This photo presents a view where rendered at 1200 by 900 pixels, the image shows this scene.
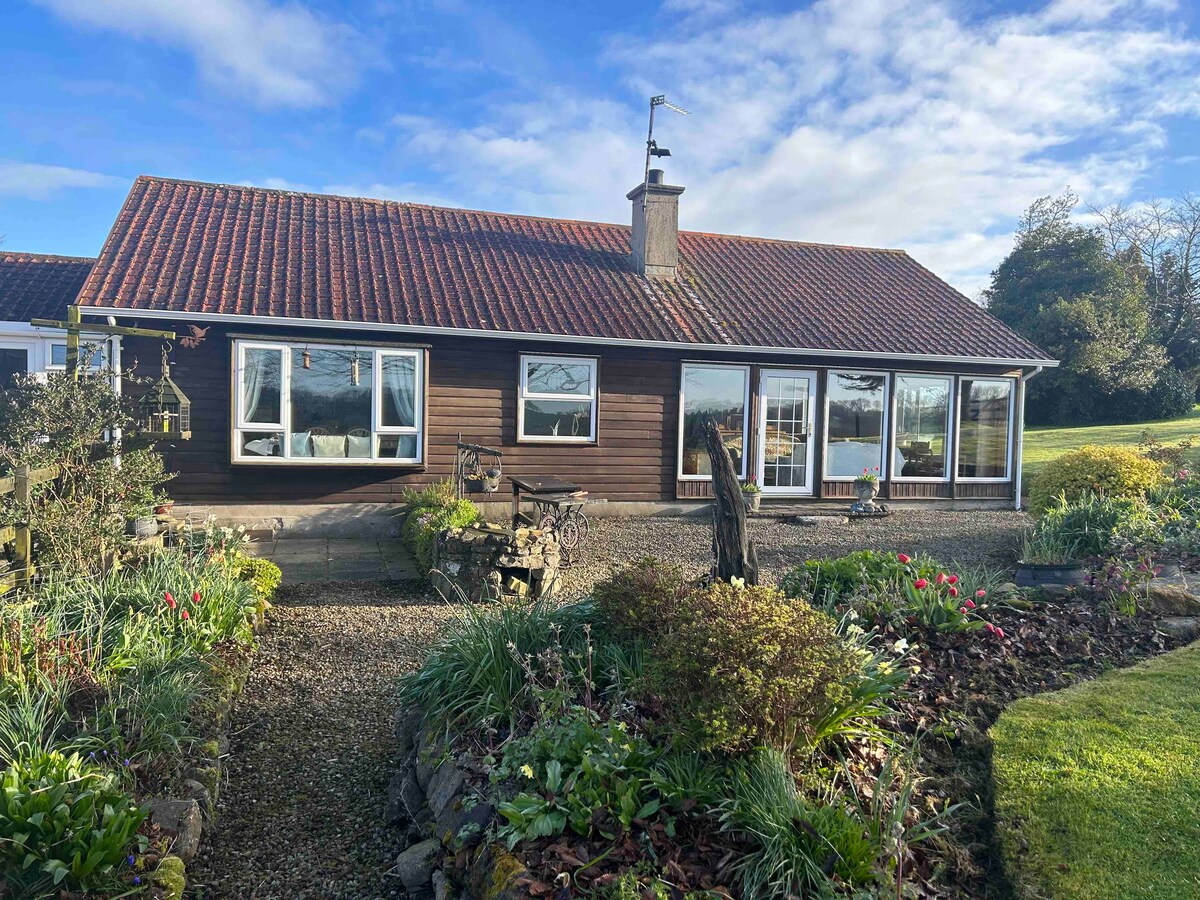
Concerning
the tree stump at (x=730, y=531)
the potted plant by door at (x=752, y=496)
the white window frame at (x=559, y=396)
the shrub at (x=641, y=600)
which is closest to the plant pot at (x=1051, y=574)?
the tree stump at (x=730, y=531)

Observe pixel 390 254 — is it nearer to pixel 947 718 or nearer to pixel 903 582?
pixel 903 582

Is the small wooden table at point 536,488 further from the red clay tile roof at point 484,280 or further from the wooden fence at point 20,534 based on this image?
the wooden fence at point 20,534

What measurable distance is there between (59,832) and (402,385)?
892 cm

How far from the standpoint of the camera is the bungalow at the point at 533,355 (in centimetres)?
1078

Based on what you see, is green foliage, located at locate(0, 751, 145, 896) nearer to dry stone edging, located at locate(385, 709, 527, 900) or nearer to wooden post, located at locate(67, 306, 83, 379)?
dry stone edging, located at locate(385, 709, 527, 900)

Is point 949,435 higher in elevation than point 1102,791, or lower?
higher

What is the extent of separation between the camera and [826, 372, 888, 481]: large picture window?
13633 millimetres

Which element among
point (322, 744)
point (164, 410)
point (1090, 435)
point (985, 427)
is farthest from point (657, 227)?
point (1090, 435)

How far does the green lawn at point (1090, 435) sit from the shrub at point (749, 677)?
54.7 ft

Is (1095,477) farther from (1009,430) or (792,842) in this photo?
(792,842)

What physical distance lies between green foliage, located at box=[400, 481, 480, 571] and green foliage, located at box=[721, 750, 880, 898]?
5453mm

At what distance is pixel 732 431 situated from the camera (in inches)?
516

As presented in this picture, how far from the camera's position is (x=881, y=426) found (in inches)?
545

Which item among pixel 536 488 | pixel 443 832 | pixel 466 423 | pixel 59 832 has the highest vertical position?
pixel 466 423
